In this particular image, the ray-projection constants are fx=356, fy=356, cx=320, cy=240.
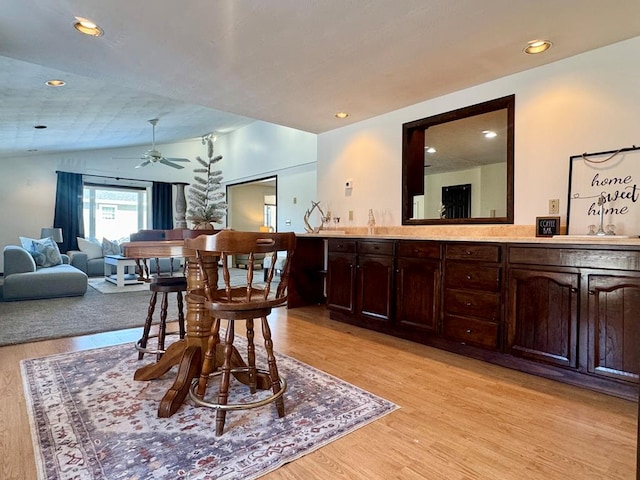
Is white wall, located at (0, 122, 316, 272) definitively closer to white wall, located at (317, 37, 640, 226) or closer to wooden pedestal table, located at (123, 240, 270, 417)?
white wall, located at (317, 37, 640, 226)

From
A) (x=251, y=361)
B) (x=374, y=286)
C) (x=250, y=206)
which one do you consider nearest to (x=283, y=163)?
(x=250, y=206)

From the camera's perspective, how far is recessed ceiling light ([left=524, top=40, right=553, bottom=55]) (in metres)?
2.39

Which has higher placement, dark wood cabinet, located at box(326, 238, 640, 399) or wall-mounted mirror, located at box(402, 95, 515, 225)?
wall-mounted mirror, located at box(402, 95, 515, 225)

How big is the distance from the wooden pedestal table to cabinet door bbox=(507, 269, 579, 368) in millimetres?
1714

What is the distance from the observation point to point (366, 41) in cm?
241

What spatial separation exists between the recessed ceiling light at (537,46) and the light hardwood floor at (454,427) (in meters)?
2.24

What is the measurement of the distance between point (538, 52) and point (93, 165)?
8.74 metres

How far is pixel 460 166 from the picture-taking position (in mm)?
3367

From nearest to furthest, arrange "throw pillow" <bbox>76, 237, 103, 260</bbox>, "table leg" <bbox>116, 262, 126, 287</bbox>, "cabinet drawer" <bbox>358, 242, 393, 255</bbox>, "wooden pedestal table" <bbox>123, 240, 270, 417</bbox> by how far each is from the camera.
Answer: "wooden pedestal table" <bbox>123, 240, 270, 417</bbox>, "cabinet drawer" <bbox>358, 242, 393, 255</bbox>, "table leg" <bbox>116, 262, 126, 287</bbox>, "throw pillow" <bbox>76, 237, 103, 260</bbox>

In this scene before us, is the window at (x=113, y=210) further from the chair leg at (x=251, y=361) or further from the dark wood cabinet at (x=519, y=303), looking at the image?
the chair leg at (x=251, y=361)

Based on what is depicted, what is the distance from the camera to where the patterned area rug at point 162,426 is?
1.40 meters

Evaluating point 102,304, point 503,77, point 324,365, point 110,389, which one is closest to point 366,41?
point 503,77

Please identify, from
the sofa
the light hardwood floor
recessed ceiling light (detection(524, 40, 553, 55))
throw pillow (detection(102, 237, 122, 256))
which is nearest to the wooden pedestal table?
the light hardwood floor

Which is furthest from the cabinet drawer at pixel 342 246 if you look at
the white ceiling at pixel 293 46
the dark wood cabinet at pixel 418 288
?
the white ceiling at pixel 293 46
